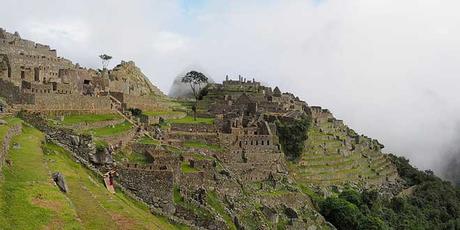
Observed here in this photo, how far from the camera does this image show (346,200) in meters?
57.5

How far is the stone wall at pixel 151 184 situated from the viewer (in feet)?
99.6

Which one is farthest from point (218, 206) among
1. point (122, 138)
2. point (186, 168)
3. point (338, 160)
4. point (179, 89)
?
point (179, 89)

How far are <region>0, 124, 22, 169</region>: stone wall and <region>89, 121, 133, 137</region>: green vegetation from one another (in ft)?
23.9

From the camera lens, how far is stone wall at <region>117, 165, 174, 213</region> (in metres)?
30.3

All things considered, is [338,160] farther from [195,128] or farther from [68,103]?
[68,103]

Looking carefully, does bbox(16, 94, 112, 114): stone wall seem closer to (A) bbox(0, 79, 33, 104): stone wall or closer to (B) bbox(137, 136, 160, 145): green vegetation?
(A) bbox(0, 79, 33, 104): stone wall

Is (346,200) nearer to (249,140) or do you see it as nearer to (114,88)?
(249,140)

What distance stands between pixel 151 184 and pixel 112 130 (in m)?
8.14

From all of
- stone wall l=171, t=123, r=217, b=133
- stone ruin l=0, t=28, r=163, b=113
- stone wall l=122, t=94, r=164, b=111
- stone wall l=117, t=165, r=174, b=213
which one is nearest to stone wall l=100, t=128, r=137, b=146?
stone wall l=117, t=165, r=174, b=213

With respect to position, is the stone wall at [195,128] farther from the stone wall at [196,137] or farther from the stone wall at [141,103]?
the stone wall at [141,103]

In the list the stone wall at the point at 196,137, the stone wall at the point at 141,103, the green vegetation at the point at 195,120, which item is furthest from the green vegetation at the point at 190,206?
the green vegetation at the point at 195,120

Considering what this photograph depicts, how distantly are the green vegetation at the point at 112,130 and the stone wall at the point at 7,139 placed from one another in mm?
7288

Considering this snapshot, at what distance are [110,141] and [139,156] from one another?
306cm

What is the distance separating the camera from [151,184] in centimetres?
3100
